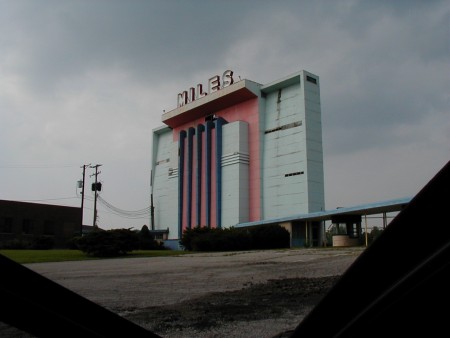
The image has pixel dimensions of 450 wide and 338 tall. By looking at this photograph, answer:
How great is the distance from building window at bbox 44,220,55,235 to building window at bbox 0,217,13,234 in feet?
15.4

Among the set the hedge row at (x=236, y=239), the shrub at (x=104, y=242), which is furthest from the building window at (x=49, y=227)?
the shrub at (x=104, y=242)

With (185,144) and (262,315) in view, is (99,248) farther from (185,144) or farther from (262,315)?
(185,144)

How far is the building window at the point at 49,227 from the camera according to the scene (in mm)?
55903

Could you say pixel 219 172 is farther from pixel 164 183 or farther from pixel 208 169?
pixel 164 183

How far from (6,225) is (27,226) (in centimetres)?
267

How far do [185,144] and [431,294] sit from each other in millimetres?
53793

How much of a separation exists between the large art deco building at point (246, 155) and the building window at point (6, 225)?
18660mm

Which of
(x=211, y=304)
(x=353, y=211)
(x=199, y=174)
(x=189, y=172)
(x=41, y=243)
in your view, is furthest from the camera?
(x=189, y=172)

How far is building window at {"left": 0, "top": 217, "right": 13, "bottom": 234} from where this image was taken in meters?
51.2

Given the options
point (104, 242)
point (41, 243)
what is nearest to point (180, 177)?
point (41, 243)

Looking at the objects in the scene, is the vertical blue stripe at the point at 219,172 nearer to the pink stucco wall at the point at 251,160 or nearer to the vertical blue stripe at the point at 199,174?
the pink stucco wall at the point at 251,160

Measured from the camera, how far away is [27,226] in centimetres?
5388

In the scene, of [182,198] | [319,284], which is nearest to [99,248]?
[319,284]

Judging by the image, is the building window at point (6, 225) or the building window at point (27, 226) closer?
the building window at point (6, 225)
